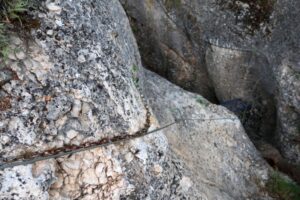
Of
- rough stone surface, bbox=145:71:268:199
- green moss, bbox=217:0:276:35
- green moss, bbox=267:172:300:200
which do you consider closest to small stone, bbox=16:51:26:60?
rough stone surface, bbox=145:71:268:199

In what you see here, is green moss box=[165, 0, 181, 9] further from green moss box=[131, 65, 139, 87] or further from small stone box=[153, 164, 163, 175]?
small stone box=[153, 164, 163, 175]

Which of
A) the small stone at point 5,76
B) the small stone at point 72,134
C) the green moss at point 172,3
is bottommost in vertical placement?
the green moss at point 172,3

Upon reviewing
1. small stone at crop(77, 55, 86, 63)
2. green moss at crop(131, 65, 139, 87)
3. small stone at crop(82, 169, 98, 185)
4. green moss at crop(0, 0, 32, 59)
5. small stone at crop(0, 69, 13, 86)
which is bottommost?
small stone at crop(82, 169, 98, 185)

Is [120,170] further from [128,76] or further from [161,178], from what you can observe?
[128,76]

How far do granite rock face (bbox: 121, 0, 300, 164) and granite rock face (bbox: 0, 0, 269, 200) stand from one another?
2820 millimetres

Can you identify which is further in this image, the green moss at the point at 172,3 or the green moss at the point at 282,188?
the green moss at the point at 172,3

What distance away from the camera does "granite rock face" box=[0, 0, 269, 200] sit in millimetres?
2998

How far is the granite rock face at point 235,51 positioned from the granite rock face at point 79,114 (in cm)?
282

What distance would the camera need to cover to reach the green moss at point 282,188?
5.65 meters

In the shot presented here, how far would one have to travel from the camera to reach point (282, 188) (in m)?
5.69

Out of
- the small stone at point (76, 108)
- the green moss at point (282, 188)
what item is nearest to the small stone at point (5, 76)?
the small stone at point (76, 108)

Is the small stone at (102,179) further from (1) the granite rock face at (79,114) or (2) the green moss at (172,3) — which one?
(2) the green moss at (172,3)

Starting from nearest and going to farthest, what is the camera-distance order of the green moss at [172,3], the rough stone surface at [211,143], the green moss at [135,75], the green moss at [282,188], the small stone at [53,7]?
1. the small stone at [53,7]
2. the green moss at [135,75]
3. the rough stone surface at [211,143]
4. the green moss at [282,188]
5. the green moss at [172,3]

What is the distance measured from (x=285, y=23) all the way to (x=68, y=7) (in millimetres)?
3829
